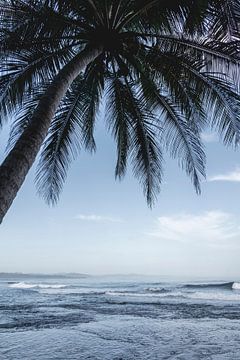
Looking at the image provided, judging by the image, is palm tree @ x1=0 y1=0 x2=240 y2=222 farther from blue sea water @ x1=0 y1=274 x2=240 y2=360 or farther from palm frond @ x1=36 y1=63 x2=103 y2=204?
blue sea water @ x1=0 y1=274 x2=240 y2=360

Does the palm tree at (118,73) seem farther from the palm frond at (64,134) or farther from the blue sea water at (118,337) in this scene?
the blue sea water at (118,337)

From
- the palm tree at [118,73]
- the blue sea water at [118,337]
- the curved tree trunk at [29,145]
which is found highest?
the palm tree at [118,73]

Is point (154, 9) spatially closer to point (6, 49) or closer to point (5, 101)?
point (6, 49)

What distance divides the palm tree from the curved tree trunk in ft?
0.04

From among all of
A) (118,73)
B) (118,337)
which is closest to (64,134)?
(118,73)

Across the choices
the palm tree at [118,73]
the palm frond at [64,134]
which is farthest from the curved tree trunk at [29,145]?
the palm frond at [64,134]

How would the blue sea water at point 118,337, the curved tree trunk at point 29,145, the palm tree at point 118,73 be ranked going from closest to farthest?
the curved tree trunk at point 29,145, the palm tree at point 118,73, the blue sea water at point 118,337

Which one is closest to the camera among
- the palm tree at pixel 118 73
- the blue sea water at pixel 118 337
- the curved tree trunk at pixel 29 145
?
the curved tree trunk at pixel 29 145

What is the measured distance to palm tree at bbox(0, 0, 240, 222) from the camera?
207 inches

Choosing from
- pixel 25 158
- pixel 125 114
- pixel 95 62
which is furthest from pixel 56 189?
pixel 25 158

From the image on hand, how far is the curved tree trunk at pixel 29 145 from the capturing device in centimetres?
317

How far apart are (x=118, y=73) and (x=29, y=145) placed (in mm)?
3052

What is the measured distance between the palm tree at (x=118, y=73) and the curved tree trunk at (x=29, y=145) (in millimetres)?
12

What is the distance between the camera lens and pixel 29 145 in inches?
144
